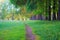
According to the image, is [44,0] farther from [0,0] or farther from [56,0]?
[0,0]

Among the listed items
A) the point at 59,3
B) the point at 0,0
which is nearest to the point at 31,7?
the point at 59,3

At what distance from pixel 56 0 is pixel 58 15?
2487 millimetres

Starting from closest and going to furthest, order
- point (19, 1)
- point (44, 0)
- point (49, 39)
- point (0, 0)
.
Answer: point (49, 39) → point (44, 0) → point (19, 1) → point (0, 0)

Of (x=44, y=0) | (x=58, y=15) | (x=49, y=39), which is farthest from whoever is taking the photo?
(x=58, y=15)

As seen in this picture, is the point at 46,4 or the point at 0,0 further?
the point at 0,0

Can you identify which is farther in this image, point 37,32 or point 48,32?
point 37,32

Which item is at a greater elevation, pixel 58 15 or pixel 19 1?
pixel 19 1

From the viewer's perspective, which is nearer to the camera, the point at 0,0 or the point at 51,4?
the point at 51,4

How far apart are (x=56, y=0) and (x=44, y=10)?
2.01 meters

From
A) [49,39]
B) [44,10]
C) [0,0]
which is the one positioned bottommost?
[49,39]

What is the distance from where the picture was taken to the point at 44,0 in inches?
882

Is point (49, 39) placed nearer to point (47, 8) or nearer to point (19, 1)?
point (47, 8)

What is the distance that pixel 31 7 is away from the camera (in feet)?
77.9

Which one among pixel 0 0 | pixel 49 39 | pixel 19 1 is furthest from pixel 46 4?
pixel 0 0
